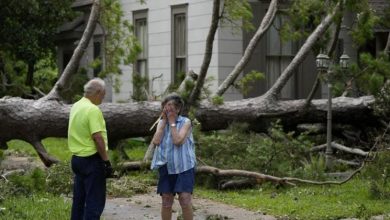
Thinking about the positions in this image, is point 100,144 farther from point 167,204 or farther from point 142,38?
point 142,38

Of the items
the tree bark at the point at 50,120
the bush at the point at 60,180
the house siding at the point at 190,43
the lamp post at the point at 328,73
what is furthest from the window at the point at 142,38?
the bush at the point at 60,180

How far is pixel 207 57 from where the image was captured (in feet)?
41.2

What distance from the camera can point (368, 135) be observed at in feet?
48.8

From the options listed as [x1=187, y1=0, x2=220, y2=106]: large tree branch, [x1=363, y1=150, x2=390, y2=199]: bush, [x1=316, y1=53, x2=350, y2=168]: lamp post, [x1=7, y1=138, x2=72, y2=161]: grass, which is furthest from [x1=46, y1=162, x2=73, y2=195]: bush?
[x1=316, y1=53, x2=350, y2=168]: lamp post

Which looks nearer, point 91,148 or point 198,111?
point 91,148

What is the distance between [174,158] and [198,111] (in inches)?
211

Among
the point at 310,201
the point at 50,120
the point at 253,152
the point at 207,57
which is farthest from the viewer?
the point at 207,57

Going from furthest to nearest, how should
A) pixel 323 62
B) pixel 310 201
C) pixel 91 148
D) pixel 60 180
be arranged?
1. pixel 323 62
2. pixel 60 180
3. pixel 310 201
4. pixel 91 148

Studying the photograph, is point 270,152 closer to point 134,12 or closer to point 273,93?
point 273,93

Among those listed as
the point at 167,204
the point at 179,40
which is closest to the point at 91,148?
the point at 167,204

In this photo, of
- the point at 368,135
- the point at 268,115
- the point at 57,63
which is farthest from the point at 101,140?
the point at 57,63

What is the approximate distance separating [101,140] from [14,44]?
13.3 m

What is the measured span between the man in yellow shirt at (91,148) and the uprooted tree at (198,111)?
3648mm

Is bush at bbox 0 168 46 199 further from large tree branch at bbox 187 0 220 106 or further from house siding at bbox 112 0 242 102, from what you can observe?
house siding at bbox 112 0 242 102
